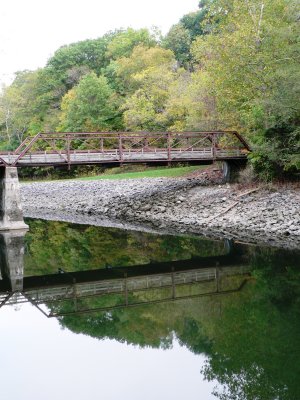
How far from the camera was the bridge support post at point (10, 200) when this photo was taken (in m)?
30.2

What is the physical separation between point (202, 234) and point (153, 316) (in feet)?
43.8

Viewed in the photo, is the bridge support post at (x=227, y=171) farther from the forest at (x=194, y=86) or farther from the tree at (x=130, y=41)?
the tree at (x=130, y=41)

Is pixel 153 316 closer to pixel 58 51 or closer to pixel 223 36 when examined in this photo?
pixel 223 36

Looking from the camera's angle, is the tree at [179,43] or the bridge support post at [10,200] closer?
the bridge support post at [10,200]

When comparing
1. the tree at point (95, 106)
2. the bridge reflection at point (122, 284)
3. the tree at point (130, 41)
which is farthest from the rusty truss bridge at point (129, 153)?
the tree at point (130, 41)

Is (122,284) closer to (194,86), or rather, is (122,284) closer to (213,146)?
(213,146)

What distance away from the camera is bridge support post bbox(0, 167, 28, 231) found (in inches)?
1189

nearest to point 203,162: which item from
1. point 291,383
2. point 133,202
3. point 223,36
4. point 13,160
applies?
point 133,202

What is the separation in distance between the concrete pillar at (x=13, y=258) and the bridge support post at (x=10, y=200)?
0.53 m

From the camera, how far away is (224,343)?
12383 mm

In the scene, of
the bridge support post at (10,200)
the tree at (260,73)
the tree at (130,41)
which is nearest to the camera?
the tree at (260,73)

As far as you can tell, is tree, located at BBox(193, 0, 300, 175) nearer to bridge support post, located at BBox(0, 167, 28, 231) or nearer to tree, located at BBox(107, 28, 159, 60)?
bridge support post, located at BBox(0, 167, 28, 231)

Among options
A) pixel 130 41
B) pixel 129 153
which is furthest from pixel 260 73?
pixel 130 41

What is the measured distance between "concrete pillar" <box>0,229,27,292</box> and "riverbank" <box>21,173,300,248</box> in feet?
22.6
